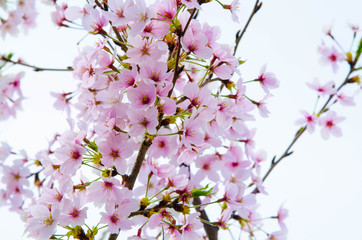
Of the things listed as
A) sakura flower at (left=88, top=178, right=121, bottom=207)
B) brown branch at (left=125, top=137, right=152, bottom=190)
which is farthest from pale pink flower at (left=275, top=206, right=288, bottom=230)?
sakura flower at (left=88, top=178, right=121, bottom=207)

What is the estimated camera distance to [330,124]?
267cm

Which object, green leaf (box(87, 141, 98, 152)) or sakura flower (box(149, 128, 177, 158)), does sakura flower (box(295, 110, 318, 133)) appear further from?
green leaf (box(87, 141, 98, 152))

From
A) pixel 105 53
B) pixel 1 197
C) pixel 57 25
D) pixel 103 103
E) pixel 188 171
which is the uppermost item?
pixel 57 25

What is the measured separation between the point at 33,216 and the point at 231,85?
871 millimetres

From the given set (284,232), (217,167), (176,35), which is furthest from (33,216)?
(284,232)

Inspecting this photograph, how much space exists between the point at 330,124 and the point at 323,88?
0.30 m

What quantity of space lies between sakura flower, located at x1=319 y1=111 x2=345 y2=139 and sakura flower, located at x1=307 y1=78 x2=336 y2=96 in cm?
18

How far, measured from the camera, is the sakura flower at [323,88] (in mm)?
2485

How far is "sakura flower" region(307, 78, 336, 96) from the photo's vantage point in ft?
8.15

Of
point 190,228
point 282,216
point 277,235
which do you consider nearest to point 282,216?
point 282,216

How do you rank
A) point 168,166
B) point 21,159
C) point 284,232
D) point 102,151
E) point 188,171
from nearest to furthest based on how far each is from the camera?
point 102,151 → point 168,166 → point 188,171 → point 284,232 → point 21,159

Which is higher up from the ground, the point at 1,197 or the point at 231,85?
the point at 231,85

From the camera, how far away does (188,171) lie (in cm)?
181

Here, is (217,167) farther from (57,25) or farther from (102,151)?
(57,25)
